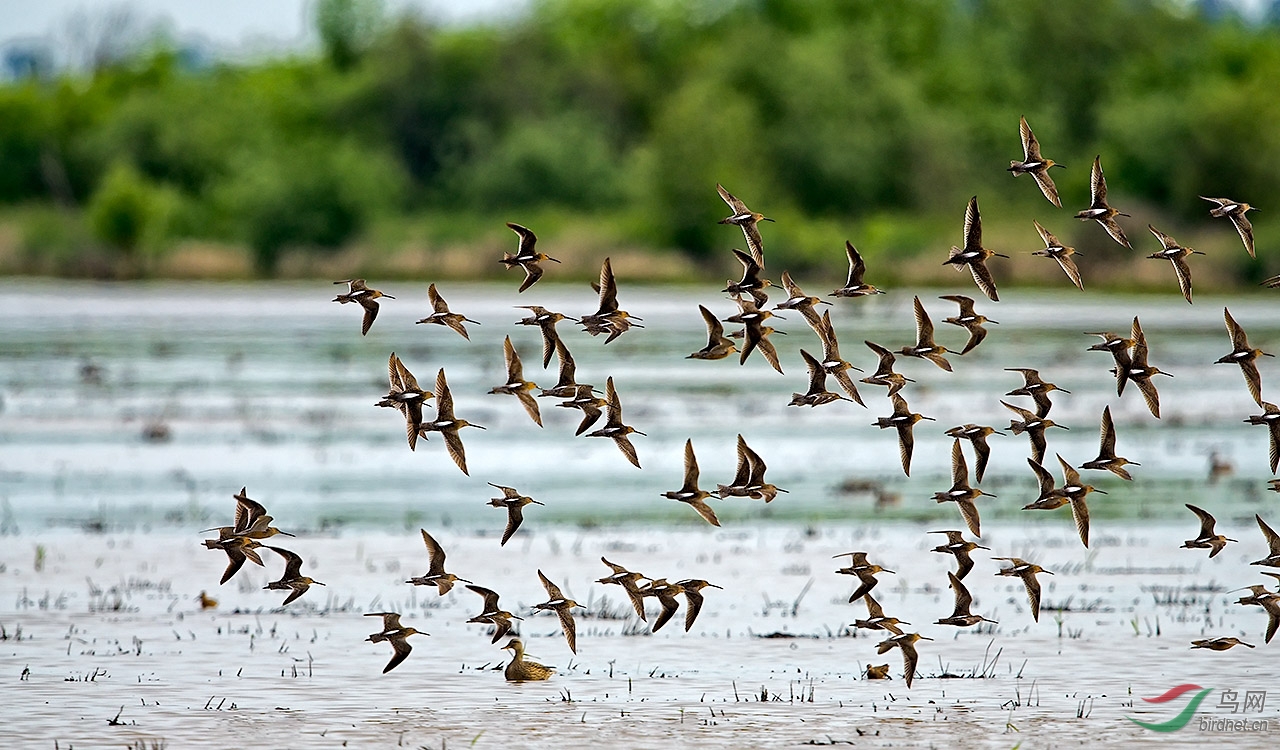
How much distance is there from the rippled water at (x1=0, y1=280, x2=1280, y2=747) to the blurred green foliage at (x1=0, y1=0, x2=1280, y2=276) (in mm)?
32803

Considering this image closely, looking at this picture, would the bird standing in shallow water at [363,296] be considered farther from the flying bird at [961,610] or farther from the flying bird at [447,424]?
the flying bird at [961,610]

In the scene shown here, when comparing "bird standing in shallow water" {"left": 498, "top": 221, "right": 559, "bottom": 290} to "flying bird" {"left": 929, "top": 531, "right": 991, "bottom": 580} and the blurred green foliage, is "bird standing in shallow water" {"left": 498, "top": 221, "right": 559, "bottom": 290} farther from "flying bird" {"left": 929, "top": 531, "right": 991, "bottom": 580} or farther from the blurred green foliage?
the blurred green foliage

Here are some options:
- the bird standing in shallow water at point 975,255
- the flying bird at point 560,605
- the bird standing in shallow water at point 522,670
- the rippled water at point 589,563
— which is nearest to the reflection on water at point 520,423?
the rippled water at point 589,563

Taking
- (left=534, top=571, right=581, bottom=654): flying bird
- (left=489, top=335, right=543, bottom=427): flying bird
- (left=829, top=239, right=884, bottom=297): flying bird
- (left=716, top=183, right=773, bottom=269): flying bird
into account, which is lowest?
(left=534, top=571, right=581, bottom=654): flying bird

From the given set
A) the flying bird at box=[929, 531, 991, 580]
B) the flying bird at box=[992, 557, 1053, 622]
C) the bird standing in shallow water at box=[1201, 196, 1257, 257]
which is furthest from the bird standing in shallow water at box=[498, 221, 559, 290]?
the bird standing in shallow water at box=[1201, 196, 1257, 257]

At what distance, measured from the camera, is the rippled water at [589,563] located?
11.3 metres

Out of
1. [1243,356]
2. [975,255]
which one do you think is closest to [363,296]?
[975,255]

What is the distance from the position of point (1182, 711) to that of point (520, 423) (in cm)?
1650

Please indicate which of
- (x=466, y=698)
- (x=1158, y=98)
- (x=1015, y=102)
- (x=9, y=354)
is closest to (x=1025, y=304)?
(x=1158, y=98)

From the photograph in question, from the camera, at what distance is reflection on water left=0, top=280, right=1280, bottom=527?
20.0m

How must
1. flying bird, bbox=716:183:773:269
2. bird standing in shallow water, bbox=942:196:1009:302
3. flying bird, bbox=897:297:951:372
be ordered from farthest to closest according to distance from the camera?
flying bird, bbox=897:297:951:372 → bird standing in shallow water, bbox=942:196:1009:302 → flying bird, bbox=716:183:773:269

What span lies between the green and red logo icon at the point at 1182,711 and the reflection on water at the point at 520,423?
697 centimetres

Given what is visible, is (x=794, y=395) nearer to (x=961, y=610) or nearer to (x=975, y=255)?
(x=975, y=255)

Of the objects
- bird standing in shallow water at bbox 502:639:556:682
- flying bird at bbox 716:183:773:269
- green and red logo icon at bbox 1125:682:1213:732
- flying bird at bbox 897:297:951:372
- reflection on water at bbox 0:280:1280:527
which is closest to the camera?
flying bird at bbox 716:183:773:269
